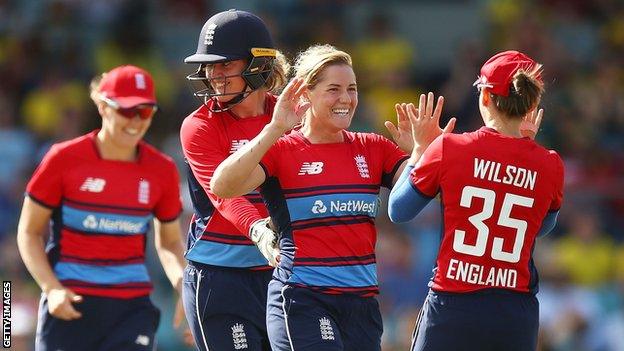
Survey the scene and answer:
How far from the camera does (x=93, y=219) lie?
6.86 m

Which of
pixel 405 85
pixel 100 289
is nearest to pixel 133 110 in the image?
pixel 100 289

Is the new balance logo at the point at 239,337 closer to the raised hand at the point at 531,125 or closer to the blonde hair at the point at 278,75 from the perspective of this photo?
the blonde hair at the point at 278,75

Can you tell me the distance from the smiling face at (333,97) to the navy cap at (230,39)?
62cm

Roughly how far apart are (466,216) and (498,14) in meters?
10.1

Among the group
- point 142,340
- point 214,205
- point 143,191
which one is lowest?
point 142,340

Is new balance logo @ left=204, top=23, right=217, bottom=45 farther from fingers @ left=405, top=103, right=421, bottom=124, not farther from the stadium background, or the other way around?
the stadium background

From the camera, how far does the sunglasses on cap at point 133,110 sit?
7066 millimetres

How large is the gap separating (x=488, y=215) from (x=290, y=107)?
950 mm

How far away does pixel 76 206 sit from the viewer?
6863 millimetres

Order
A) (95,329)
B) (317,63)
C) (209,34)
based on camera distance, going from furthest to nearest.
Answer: (95,329) < (209,34) < (317,63)

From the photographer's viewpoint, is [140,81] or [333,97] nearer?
[333,97]

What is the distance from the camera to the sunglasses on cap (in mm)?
7066

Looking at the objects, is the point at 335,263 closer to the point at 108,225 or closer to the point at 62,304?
the point at 62,304

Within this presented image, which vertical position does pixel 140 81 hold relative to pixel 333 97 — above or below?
below
